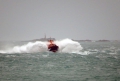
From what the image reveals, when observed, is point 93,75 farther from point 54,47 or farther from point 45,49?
point 45,49

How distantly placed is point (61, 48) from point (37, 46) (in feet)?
27.5

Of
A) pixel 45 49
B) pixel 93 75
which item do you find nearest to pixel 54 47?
pixel 45 49

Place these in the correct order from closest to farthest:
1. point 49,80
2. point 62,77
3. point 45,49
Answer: point 49,80 → point 62,77 → point 45,49

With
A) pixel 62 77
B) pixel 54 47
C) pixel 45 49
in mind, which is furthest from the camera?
pixel 45 49

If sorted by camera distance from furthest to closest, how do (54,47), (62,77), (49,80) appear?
1. (54,47)
2. (62,77)
3. (49,80)

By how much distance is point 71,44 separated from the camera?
69062mm

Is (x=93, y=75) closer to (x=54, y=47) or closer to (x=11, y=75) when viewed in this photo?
(x=11, y=75)

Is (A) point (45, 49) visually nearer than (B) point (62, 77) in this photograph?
No

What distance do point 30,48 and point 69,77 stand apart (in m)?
44.3

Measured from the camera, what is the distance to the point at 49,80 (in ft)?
78.7

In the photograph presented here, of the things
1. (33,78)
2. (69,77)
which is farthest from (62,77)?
(33,78)

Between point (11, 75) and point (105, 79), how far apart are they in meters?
12.1

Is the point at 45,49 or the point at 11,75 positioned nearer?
the point at 11,75

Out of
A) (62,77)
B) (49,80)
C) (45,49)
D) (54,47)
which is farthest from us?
(45,49)
